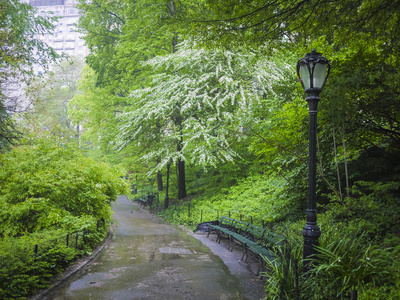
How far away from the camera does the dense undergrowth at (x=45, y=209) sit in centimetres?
571

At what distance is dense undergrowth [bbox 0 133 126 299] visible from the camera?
18.7ft

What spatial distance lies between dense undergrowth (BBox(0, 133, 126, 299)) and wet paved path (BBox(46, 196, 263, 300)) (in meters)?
0.60

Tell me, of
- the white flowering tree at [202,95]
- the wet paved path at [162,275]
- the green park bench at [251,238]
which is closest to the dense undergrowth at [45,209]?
the wet paved path at [162,275]

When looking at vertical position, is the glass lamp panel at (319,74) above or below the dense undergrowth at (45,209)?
above

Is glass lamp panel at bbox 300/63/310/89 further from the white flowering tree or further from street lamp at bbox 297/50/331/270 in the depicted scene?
the white flowering tree

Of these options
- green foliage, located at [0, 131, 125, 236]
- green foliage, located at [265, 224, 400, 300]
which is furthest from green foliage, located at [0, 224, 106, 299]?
green foliage, located at [265, 224, 400, 300]

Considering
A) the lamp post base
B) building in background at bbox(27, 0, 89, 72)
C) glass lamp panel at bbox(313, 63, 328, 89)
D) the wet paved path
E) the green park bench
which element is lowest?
the wet paved path

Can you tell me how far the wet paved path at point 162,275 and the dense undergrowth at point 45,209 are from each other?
1.95 feet

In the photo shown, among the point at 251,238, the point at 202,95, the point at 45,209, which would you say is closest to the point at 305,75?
the point at 251,238

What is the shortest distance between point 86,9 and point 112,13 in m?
1.70

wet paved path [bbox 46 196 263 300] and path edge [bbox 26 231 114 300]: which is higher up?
path edge [bbox 26 231 114 300]

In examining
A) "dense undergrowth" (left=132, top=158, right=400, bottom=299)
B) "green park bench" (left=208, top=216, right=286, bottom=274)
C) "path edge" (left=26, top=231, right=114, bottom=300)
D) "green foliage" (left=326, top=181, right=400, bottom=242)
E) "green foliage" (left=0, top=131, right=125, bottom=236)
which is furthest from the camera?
"green foliage" (left=0, top=131, right=125, bottom=236)

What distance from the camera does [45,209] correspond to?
27.8 feet

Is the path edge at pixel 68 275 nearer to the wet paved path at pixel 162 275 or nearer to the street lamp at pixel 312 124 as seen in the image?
the wet paved path at pixel 162 275
